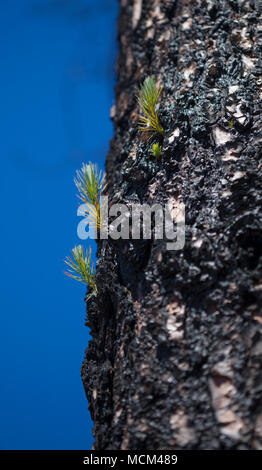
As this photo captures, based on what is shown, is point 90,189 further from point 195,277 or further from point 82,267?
point 195,277

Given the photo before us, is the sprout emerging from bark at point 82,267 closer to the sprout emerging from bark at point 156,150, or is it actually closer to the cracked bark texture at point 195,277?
the cracked bark texture at point 195,277

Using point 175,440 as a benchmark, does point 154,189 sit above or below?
above

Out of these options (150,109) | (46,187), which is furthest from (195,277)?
(46,187)

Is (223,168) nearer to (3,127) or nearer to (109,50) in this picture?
(109,50)
